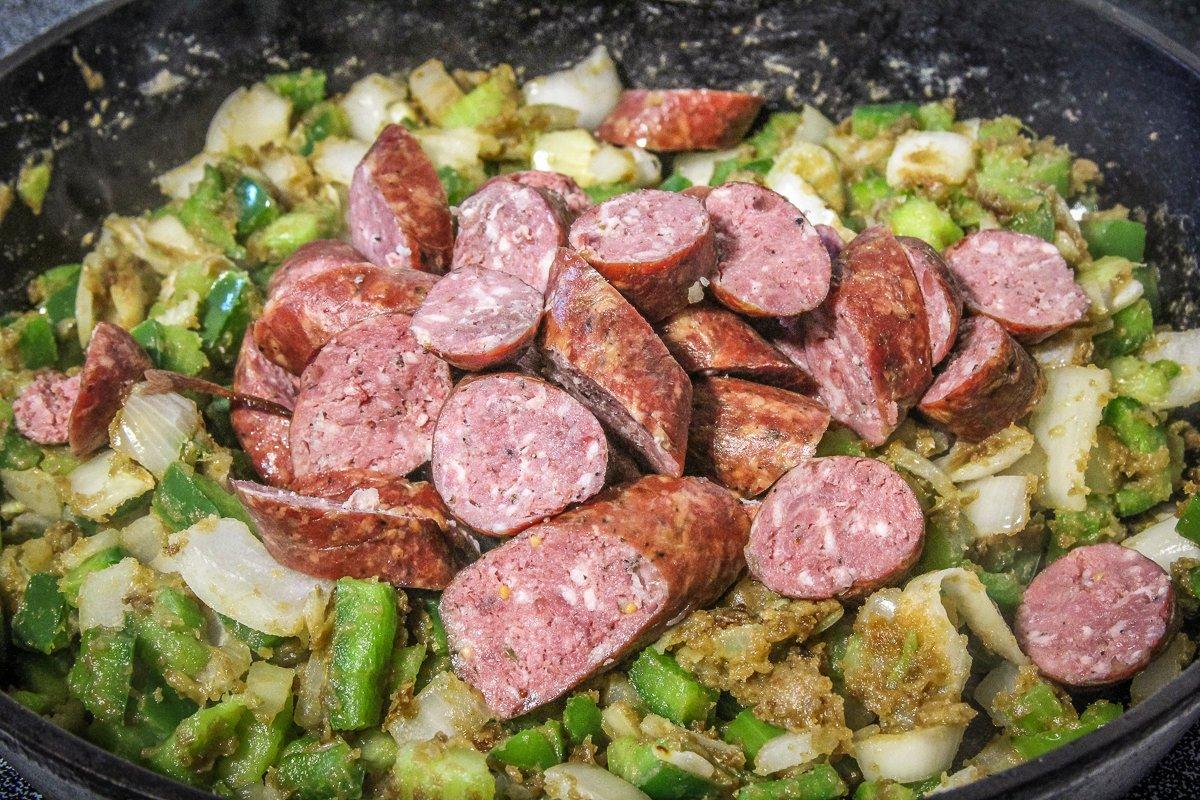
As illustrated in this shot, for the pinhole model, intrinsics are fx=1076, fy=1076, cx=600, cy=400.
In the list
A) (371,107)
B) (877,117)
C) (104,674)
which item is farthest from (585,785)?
(371,107)

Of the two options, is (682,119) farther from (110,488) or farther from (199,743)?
(199,743)

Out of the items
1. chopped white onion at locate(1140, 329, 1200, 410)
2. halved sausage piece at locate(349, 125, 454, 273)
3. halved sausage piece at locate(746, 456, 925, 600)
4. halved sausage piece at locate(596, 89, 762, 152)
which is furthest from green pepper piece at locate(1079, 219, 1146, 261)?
halved sausage piece at locate(349, 125, 454, 273)

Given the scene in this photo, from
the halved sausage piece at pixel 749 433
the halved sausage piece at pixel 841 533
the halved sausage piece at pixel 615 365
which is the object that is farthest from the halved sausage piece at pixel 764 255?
the halved sausage piece at pixel 841 533

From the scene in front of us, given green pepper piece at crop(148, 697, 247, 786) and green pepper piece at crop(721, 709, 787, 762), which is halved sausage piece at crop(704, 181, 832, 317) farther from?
green pepper piece at crop(148, 697, 247, 786)

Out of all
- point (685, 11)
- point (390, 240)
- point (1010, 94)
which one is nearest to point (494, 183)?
point (390, 240)

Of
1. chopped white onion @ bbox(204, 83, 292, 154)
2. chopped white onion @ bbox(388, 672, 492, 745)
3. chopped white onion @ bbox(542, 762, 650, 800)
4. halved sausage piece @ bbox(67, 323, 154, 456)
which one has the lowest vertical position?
chopped white onion @ bbox(542, 762, 650, 800)

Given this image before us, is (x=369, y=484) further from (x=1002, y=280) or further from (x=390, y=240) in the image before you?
(x=1002, y=280)
